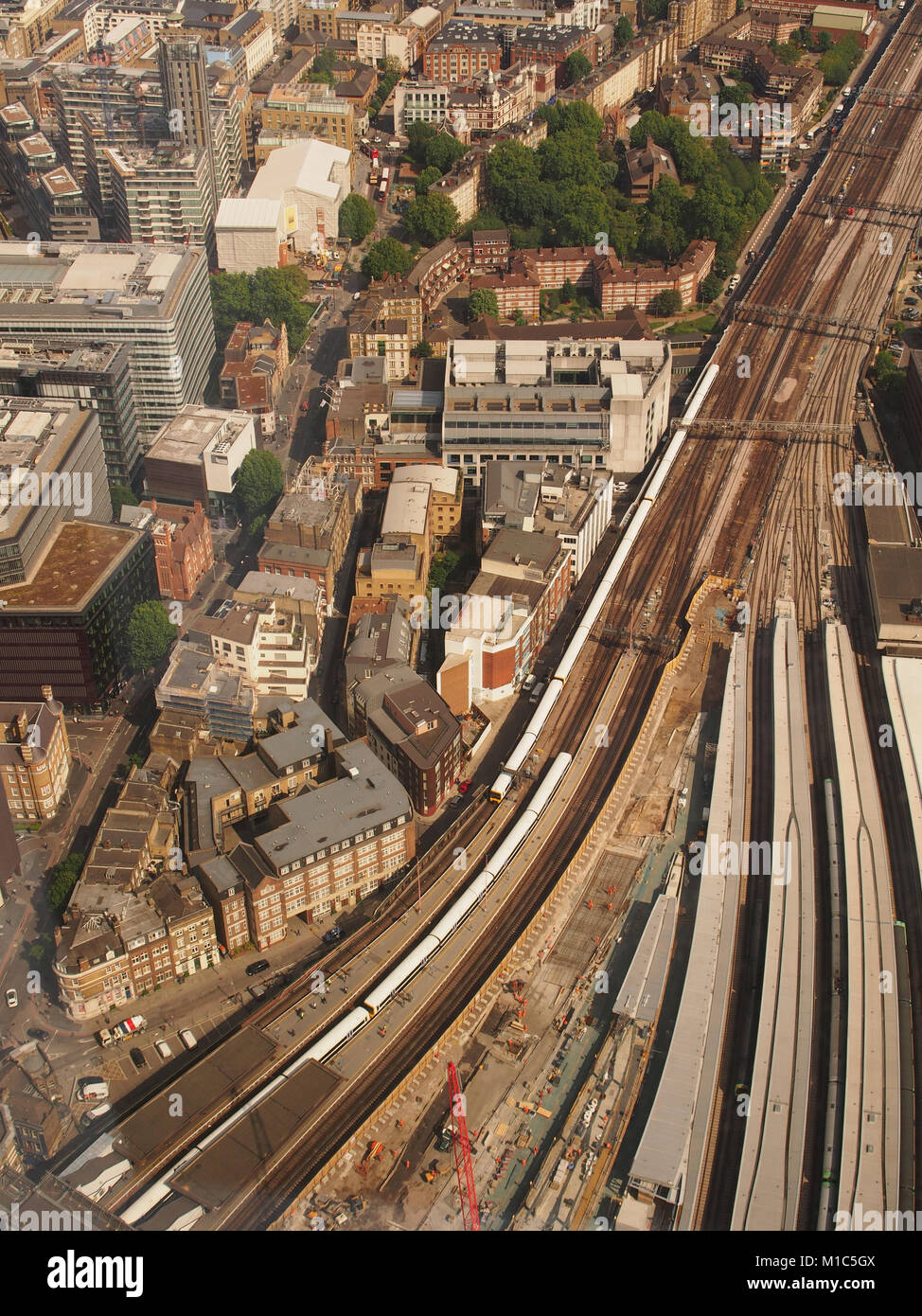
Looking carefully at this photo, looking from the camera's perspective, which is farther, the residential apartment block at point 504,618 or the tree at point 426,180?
the tree at point 426,180

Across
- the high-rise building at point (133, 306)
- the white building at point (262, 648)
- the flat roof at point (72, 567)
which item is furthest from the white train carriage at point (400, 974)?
the high-rise building at point (133, 306)

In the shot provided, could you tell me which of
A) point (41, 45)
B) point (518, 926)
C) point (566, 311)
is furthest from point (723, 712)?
point (41, 45)

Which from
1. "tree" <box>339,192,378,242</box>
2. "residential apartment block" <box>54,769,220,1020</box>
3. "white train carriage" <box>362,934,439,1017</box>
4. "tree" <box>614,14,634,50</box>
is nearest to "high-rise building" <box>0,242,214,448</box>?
"tree" <box>339,192,378,242</box>

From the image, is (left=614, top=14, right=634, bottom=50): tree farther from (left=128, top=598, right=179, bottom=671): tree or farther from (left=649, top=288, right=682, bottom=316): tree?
(left=128, top=598, right=179, bottom=671): tree

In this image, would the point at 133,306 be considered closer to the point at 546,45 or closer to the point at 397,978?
the point at 397,978

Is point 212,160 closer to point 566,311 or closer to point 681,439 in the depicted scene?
point 566,311

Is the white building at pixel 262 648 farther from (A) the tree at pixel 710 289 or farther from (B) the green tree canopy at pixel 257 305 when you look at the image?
(A) the tree at pixel 710 289

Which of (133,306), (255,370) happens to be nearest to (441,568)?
(255,370)
